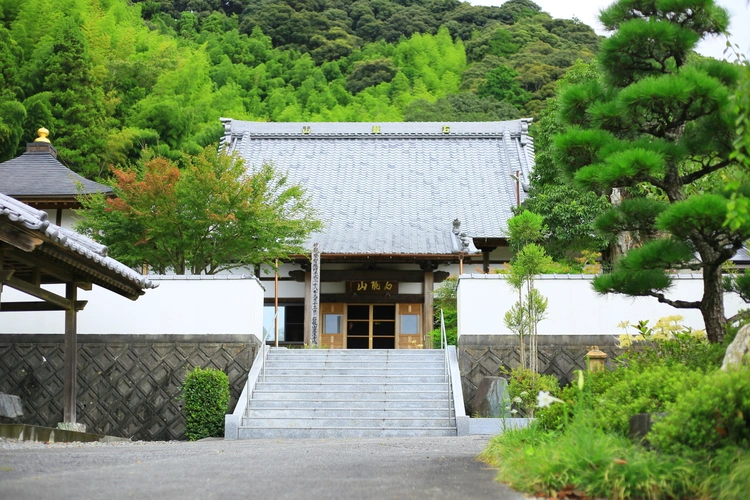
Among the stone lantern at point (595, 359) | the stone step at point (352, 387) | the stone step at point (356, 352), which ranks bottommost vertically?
the stone step at point (352, 387)

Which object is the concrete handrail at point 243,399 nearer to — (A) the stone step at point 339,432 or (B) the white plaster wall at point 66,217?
(A) the stone step at point 339,432

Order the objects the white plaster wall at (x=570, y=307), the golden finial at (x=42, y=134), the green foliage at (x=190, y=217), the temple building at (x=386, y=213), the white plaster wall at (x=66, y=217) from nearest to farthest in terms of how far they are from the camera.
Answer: the white plaster wall at (x=570, y=307)
the green foliage at (x=190, y=217)
the temple building at (x=386, y=213)
the white plaster wall at (x=66, y=217)
the golden finial at (x=42, y=134)

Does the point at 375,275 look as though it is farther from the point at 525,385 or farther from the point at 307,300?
the point at 525,385

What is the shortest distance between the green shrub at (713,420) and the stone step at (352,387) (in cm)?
731

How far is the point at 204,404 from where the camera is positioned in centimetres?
1123

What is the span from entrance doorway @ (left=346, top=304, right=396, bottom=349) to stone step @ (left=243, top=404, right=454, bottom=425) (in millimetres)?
7288

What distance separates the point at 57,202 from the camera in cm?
1866

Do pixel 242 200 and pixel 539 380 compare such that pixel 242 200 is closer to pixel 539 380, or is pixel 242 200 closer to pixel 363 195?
pixel 539 380

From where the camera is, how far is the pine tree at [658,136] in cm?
691

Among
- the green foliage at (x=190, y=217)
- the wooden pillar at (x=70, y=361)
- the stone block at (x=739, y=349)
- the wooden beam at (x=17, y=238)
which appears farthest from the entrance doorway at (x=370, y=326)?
the stone block at (x=739, y=349)

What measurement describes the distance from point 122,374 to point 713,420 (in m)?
9.50

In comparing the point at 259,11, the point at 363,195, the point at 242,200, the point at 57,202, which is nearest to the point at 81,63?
the point at 57,202

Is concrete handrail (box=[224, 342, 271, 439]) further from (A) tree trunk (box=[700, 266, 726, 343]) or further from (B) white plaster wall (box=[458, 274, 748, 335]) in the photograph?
(A) tree trunk (box=[700, 266, 726, 343])

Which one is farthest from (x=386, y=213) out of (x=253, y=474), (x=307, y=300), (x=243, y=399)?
(x=253, y=474)
